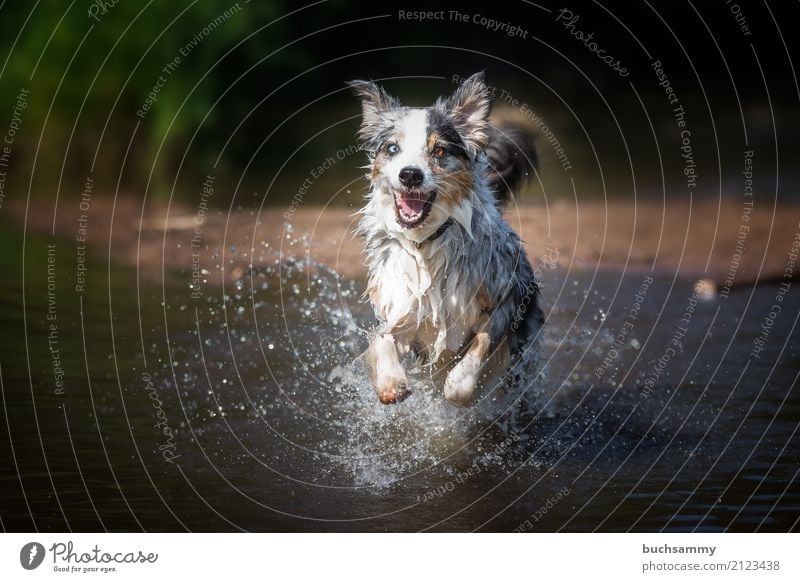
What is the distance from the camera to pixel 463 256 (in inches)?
253

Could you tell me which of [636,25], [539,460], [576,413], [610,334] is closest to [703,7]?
[636,25]

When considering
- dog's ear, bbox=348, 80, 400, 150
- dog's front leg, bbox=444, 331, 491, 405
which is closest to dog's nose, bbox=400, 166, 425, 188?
dog's ear, bbox=348, 80, 400, 150

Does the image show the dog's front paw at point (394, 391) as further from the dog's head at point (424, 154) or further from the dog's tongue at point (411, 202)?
the dog's tongue at point (411, 202)

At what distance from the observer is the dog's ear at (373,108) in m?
6.42

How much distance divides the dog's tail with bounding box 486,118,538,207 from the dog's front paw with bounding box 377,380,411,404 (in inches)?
77.2

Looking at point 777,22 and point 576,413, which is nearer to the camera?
Answer: point 576,413

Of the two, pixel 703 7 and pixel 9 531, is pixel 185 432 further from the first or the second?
pixel 703 7

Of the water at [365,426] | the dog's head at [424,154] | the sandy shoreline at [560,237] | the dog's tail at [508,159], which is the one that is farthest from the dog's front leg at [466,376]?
the sandy shoreline at [560,237]

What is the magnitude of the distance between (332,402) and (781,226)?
289 inches

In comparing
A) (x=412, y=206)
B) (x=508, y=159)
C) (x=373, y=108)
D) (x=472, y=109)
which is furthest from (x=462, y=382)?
(x=508, y=159)

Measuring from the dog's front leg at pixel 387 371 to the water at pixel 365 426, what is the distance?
56cm

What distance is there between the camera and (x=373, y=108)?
6.52 meters

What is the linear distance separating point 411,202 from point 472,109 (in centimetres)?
81

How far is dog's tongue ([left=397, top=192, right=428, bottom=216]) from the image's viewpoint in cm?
602
